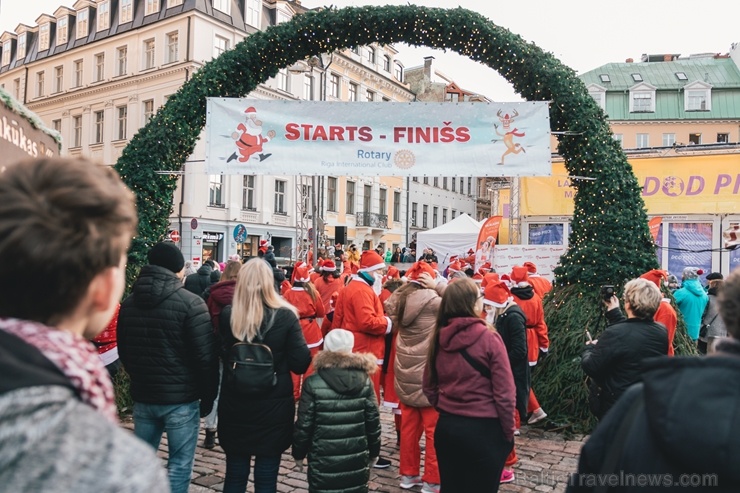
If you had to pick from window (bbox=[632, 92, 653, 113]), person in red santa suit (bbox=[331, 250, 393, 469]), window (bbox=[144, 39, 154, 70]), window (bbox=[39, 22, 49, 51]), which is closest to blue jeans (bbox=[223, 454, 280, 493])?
person in red santa suit (bbox=[331, 250, 393, 469])

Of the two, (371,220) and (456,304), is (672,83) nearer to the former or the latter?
(371,220)

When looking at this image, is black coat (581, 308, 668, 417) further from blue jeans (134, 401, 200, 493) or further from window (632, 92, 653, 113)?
window (632, 92, 653, 113)

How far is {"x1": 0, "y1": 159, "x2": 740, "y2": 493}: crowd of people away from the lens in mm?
1066

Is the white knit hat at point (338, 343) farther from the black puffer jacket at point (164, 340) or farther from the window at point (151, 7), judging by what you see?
the window at point (151, 7)

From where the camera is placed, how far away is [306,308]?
23.7ft

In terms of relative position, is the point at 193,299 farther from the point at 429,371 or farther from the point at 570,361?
the point at 570,361

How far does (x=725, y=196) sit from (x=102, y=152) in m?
33.2

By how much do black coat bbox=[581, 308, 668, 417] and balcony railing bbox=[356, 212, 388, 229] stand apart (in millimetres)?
38754

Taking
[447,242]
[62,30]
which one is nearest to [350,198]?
[447,242]

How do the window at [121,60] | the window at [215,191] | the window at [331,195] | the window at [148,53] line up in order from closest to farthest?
the window at [215,191] < the window at [148,53] < the window at [121,60] < the window at [331,195]

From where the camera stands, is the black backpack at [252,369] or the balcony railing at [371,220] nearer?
the black backpack at [252,369]

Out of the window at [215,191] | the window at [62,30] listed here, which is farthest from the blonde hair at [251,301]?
the window at [62,30]

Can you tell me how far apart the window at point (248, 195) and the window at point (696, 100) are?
34.9m

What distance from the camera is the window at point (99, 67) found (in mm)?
36344
